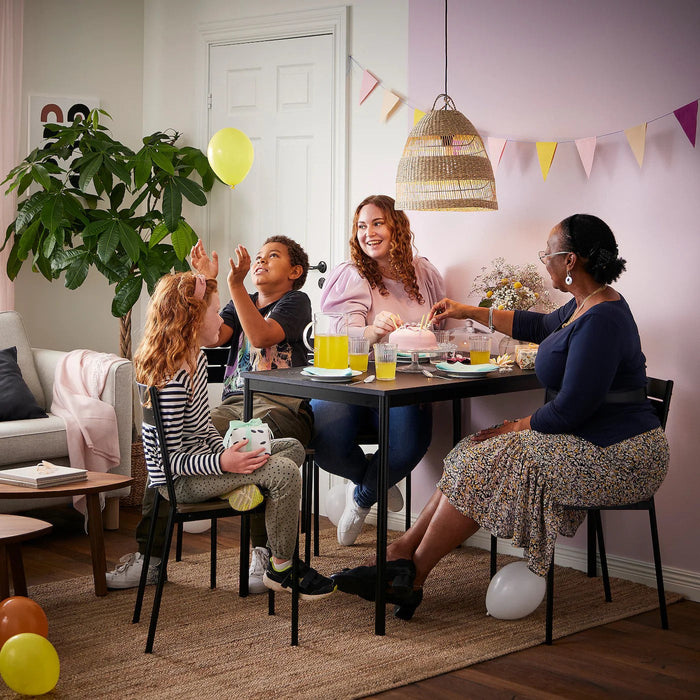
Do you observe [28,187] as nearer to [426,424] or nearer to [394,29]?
[394,29]

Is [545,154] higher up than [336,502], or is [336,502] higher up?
[545,154]

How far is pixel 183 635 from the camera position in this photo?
8.76 feet

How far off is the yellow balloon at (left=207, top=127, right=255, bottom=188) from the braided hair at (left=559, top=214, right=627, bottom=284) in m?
1.50

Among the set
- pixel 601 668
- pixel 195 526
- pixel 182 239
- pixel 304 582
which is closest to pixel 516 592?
pixel 601 668

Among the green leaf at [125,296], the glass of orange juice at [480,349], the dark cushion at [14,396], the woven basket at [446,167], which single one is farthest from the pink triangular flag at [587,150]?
the dark cushion at [14,396]

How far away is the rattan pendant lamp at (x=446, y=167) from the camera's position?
337cm

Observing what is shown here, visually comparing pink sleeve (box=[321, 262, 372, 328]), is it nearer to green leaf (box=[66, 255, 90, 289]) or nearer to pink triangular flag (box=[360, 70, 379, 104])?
pink triangular flag (box=[360, 70, 379, 104])

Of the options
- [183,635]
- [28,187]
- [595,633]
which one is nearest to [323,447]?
[183,635]

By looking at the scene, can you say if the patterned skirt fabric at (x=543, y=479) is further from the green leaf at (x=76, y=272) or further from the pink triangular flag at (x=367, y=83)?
the green leaf at (x=76, y=272)

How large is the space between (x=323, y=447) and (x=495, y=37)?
1705 mm

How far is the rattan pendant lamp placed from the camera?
337 cm

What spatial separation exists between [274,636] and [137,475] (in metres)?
1.77

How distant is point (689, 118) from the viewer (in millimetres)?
3096

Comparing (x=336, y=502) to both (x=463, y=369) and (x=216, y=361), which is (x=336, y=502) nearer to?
(x=216, y=361)
